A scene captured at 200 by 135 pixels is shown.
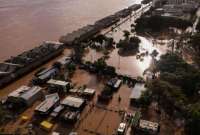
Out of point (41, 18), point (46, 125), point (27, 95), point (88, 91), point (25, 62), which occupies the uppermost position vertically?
point (41, 18)

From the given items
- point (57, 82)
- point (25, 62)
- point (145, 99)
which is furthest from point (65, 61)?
point (145, 99)

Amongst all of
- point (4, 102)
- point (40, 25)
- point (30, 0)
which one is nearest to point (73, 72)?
point (4, 102)

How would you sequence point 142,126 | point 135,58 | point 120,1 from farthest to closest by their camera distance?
point 120,1 < point 135,58 < point 142,126

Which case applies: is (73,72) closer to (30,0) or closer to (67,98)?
(67,98)

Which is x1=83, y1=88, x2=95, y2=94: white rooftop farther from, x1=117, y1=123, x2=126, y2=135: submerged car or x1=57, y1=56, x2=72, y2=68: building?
x1=57, y1=56, x2=72, y2=68: building

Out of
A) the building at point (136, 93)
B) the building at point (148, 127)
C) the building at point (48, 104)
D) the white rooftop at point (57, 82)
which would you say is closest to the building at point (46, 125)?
the building at point (48, 104)

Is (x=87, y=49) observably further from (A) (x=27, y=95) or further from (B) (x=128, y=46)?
(A) (x=27, y=95)

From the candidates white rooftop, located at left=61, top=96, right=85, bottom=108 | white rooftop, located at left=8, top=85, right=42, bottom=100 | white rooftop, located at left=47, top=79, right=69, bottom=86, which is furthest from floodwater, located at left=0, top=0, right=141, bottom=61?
white rooftop, located at left=61, top=96, right=85, bottom=108

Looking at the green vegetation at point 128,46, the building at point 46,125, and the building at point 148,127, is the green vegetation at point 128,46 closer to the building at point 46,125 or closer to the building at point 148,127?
the building at point 148,127
